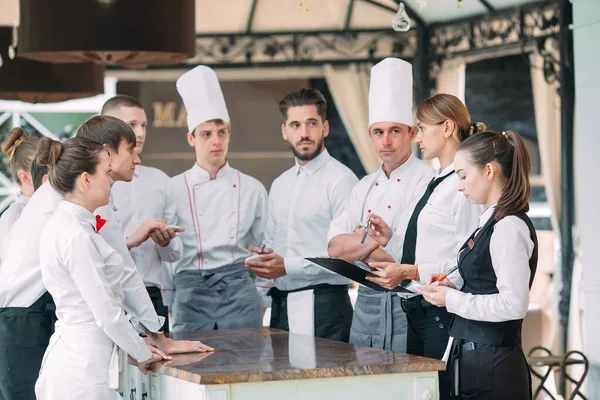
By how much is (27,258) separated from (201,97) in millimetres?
1354

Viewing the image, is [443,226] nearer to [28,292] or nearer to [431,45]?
[28,292]

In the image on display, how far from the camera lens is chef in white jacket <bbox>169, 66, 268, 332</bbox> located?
13.9 ft

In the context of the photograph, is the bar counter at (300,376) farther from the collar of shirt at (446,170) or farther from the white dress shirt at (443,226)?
the collar of shirt at (446,170)

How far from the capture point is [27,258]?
332cm

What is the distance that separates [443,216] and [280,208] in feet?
3.63

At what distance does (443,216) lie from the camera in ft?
11.0

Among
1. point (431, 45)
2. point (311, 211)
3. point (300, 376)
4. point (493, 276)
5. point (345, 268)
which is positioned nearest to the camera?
point (300, 376)

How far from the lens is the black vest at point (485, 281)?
9.23ft

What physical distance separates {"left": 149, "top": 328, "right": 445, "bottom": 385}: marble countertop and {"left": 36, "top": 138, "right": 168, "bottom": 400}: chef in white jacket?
6.1 inches

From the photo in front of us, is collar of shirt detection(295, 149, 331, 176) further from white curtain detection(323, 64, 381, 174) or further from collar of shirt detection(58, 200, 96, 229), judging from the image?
white curtain detection(323, 64, 381, 174)

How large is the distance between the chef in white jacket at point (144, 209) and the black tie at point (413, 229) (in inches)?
39.3

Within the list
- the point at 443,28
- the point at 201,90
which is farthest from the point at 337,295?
the point at 443,28

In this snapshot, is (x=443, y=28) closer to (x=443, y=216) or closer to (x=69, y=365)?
(x=443, y=216)

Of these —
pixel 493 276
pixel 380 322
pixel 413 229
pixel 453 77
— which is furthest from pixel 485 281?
pixel 453 77
